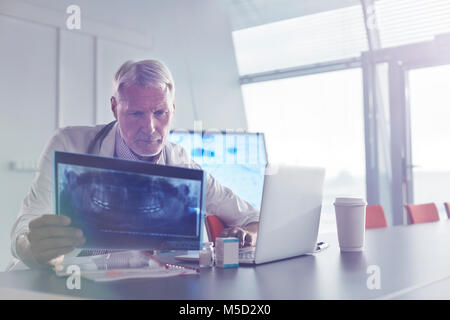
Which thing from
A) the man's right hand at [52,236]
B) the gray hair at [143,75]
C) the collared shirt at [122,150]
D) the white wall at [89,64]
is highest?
the white wall at [89,64]

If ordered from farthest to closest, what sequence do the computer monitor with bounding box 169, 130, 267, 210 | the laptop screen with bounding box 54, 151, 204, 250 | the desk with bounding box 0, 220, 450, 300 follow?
1. the computer monitor with bounding box 169, 130, 267, 210
2. the laptop screen with bounding box 54, 151, 204, 250
3. the desk with bounding box 0, 220, 450, 300

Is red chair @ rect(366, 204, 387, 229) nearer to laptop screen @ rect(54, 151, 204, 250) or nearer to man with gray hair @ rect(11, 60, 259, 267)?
man with gray hair @ rect(11, 60, 259, 267)

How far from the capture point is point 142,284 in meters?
1.15

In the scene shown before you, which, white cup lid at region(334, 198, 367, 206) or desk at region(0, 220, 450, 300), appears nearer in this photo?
desk at region(0, 220, 450, 300)

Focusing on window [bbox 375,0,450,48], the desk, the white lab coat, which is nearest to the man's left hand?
the desk

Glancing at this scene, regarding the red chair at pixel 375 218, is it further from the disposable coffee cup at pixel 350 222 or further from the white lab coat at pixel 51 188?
the disposable coffee cup at pixel 350 222

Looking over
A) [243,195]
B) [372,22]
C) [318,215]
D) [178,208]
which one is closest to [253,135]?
[243,195]

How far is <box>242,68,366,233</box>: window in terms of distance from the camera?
5746 millimetres

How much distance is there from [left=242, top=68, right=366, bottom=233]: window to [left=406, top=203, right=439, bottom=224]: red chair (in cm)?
141

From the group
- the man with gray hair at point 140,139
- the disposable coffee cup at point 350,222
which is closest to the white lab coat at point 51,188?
the man with gray hair at point 140,139

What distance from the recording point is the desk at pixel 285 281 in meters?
1.03

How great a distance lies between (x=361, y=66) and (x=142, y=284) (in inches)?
198

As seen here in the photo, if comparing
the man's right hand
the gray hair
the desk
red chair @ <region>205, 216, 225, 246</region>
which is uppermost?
the gray hair

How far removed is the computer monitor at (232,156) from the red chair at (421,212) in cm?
128
